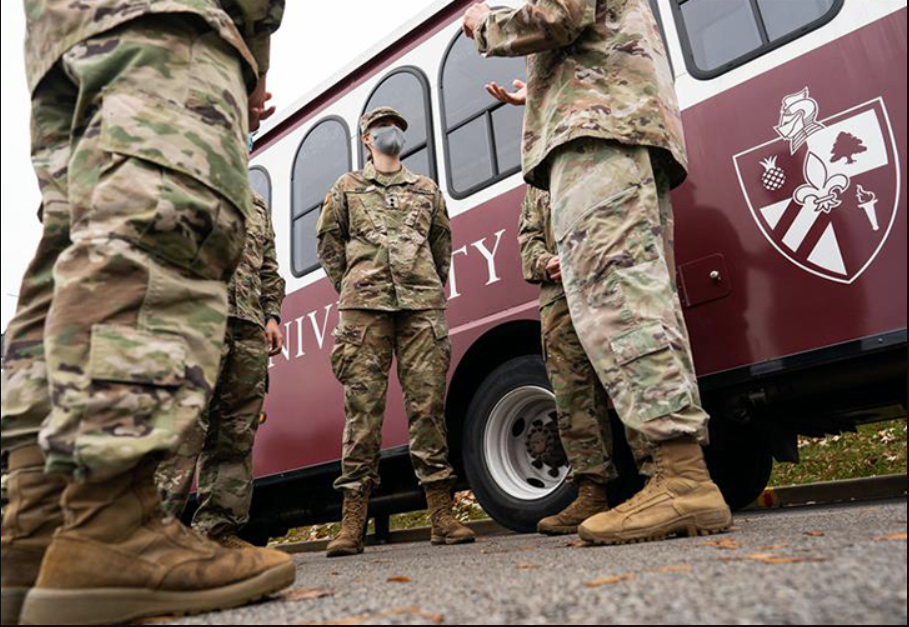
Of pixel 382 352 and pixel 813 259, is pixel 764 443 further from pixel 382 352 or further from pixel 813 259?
pixel 382 352

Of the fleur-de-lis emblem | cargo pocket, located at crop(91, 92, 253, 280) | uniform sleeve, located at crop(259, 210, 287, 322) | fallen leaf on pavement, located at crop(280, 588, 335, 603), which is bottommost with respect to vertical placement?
fallen leaf on pavement, located at crop(280, 588, 335, 603)

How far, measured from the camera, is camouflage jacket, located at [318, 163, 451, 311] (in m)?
3.16

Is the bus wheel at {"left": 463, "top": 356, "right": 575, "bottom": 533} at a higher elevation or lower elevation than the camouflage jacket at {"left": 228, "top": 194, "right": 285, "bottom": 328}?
lower

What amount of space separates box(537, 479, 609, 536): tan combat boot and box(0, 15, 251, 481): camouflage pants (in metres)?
1.69

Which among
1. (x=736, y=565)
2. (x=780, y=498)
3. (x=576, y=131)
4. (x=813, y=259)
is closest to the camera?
(x=736, y=565)

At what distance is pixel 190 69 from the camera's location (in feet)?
4.54

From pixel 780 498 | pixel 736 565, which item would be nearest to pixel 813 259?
pixel 736 565

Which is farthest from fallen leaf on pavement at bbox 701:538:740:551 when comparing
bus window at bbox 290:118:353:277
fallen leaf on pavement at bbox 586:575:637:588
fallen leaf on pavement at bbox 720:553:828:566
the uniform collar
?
bus window at bbox 290:118:353:277

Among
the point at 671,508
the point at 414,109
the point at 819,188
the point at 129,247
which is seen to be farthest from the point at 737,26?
the point at 129,247

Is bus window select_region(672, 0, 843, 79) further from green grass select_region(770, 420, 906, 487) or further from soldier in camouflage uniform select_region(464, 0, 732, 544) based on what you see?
green grass select_region(770, 420, 906, 487)

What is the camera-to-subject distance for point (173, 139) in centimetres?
131

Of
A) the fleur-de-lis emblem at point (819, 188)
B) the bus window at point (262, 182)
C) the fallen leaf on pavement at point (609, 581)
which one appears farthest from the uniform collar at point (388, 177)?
the fallen leaf on pavement at point (609, 581)

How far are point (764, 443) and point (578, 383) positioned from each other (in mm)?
1344

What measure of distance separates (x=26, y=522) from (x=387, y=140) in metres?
2.45
